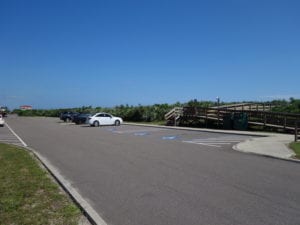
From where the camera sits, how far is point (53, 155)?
51.2ft

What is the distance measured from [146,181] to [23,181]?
117 inches

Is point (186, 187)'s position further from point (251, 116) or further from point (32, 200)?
point (251, 116)

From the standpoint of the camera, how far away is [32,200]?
7.56m

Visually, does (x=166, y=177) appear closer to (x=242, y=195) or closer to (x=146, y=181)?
(x=146, y=181)

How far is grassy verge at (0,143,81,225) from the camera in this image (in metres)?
6.36

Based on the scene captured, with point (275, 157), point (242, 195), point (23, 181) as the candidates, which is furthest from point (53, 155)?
point (242, 195)

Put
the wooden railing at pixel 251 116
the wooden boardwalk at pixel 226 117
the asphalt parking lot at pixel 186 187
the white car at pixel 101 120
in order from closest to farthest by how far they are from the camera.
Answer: the asphalt parking lot at pixel 186 187, the wooden railing at pixel 251 116, the wooden boardwalk at pixel 226 117, the white car at pixel 101 120

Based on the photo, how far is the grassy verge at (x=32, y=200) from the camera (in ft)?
20.9

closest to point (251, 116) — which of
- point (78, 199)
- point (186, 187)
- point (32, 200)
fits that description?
point (186, 187)

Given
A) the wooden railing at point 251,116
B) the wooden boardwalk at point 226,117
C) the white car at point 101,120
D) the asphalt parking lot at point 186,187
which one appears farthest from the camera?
the white car at point 101,120

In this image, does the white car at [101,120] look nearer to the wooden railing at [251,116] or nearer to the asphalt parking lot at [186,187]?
the wooden railing at [251,116]

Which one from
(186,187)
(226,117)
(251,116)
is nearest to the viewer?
(186,187)

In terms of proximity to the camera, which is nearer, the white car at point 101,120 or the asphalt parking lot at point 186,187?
the asphalt parking lot at point 186,187

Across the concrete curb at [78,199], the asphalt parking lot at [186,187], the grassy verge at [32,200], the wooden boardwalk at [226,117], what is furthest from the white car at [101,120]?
the grassy verge at [32,200]
